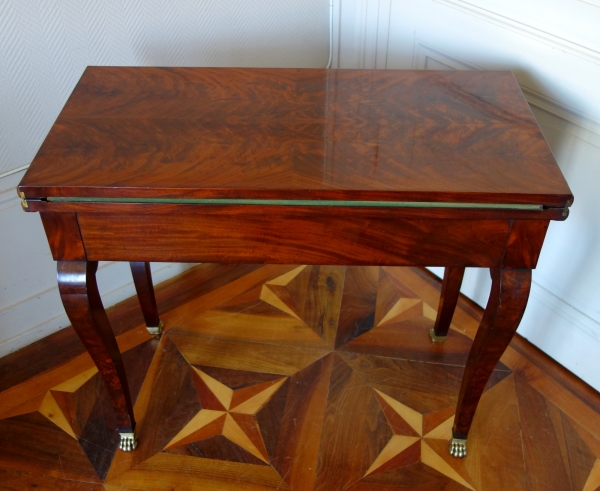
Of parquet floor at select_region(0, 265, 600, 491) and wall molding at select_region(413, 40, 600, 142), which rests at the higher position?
wall molding at select_region(413, 40, 600, 142)

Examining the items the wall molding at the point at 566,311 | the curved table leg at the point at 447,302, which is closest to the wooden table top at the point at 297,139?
the curved table leg at the point at 447,302

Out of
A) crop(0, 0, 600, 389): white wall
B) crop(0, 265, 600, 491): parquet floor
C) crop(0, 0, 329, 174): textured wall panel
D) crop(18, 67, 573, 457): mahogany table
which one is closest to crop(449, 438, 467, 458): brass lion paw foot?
crop(0, 265, 600, 491): parquet floor

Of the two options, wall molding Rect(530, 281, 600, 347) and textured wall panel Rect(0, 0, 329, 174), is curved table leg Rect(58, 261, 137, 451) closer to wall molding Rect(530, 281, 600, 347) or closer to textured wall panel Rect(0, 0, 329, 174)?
textured wall panel Rect(0, 0, 329, 174)

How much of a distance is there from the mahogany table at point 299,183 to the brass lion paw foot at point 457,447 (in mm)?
201

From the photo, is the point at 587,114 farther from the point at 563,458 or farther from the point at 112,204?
the point at 112,204

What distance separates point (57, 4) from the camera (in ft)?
3.67

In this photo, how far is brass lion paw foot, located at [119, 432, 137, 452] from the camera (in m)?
1.16

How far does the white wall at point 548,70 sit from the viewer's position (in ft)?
3.45

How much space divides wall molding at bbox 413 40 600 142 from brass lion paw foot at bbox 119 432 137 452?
3.19ft

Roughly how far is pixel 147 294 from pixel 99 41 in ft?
1.72

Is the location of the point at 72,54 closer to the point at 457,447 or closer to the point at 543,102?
the point at 543,102

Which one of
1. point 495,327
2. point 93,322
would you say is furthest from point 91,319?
point 495,327

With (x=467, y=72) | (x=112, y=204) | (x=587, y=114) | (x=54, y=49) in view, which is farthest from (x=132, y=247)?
(x=587, y=114)

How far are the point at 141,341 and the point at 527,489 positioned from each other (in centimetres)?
85
